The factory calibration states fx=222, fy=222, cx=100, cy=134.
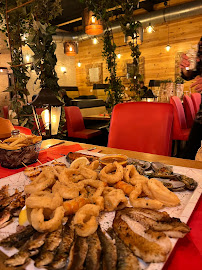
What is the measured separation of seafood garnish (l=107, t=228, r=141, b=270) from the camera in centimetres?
56

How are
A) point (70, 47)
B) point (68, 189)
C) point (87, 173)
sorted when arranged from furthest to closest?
point (70, 47) < point (87, 173) < point (68, 189)

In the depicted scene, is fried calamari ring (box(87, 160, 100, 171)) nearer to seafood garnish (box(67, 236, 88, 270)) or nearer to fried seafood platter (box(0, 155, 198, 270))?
fried seafood platter (box(0, 155, 198, 270))

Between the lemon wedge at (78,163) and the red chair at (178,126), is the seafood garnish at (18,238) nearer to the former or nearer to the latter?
the lemon wedge at (78,163)

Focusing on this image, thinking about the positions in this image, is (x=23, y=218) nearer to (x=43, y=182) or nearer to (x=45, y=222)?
(x=45, y=222)

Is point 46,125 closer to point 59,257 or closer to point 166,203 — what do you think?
point 166,203

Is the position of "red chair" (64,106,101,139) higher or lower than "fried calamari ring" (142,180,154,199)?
lower

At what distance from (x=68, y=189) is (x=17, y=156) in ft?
2.13

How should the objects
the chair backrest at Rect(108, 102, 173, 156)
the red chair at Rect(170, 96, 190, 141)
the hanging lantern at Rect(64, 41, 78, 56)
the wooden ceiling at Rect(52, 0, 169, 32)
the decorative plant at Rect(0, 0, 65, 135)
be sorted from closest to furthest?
the chair backrest at Rect(108, 102, 173, 156), the decorative plant at Rect(0, 0, 65, 135), the red chair at Rect(170, 96, 190, 141), the hanging lantern at Rect(64, 41, 78, 56), the wooden ceiling at Rect(52, 0, 169, 32)

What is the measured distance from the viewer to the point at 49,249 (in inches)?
24.8

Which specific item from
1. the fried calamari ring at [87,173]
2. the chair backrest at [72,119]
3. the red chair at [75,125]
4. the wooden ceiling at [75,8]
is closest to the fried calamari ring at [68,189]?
the fried calamari ring at [87,173]

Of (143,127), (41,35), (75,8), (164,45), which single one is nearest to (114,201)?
(143,127)

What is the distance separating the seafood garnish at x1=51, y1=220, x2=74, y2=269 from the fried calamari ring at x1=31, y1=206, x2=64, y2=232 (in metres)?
0.03

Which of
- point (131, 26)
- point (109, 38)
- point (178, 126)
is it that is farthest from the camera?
point (178, 126)

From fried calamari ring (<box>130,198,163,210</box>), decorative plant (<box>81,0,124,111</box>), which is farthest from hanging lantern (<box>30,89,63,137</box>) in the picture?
decorative plant (<box>81,0,124,111</box>)
